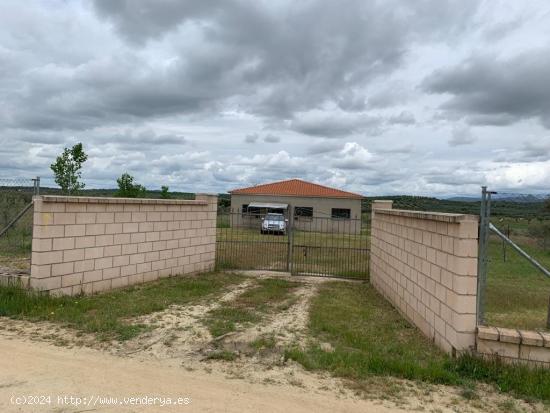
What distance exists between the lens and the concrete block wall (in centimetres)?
482

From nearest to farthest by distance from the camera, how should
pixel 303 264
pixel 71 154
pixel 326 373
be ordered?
pixel 326 373
pixel 303 264
pixel 71 154

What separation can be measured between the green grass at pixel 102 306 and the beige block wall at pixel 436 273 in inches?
146

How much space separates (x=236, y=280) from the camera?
11.2 meters

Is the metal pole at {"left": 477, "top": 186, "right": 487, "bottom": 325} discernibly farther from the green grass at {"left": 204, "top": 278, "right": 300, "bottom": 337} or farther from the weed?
the green grass at {"left": 204, "top": 278, "right": 300, "bottom": 337}

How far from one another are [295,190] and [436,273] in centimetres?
3675

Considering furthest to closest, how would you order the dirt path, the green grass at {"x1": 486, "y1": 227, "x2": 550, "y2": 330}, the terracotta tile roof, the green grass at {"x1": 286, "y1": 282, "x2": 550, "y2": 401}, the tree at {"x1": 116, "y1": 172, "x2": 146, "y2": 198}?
1. the terracotta tile roof
2. the tree at {"x1": 116, "y1": 172, "x2": 146, "y2": 198}
3. the green grass at {"x1": 486, "y1": 227, "x2": 550, "y2": 330}
4. the green grass at {"x1": 286, "y1": 282, "x2": 550, "y2": 401}
5. the dirt path

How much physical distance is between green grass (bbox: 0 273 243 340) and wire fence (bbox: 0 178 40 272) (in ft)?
4.40

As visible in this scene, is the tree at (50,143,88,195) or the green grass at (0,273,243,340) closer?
the green grass at (0,273,243,340)

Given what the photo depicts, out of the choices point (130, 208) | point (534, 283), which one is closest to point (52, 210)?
point (130, 208)

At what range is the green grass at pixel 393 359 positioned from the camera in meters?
4.59

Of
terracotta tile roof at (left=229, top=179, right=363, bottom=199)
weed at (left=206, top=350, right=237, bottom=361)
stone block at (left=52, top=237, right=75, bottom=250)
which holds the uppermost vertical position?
terracotta tile roof at (left=229, top=179, right=363, bottom=199)

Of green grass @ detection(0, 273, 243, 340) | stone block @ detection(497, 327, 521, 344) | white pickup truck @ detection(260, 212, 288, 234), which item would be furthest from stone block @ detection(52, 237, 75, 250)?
white pickup truck @ detection(260, 212, 288, 234)

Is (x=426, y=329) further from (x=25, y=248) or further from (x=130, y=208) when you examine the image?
(x=25, y=248)

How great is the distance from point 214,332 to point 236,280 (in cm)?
509
